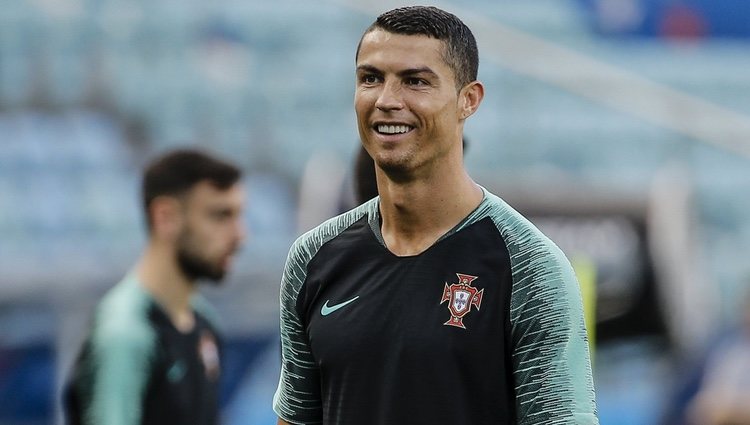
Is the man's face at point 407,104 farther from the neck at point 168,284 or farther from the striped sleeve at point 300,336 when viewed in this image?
the neck at point 168,284

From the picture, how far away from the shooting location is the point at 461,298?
240cm

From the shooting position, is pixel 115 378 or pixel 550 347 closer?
pixel 550 347

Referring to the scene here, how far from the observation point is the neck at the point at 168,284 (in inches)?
186

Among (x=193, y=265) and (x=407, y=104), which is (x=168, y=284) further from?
(x=407, y=104)

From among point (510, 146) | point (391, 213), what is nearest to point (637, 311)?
point (391, 213)

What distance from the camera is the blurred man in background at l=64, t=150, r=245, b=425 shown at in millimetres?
4271

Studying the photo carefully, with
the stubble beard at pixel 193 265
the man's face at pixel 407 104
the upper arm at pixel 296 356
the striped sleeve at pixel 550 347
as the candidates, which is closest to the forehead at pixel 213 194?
the stubble beard at pixel 193 265

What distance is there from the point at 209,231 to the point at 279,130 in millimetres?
6611

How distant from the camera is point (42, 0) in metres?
11.8

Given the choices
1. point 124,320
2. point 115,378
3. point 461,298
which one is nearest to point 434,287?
point 461,298

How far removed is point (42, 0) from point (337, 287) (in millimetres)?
9851

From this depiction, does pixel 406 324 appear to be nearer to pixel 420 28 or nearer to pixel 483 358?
pixel 483 358

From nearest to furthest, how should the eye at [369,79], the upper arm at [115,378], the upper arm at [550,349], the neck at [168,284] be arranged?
the upper arm at [550,349]
the eye at [369,79]
the upper arm at [115,378]
the neck at [168,284]

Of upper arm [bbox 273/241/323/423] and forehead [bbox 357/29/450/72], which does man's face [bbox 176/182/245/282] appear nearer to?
upper arm [bbox 273/241/323/423]
